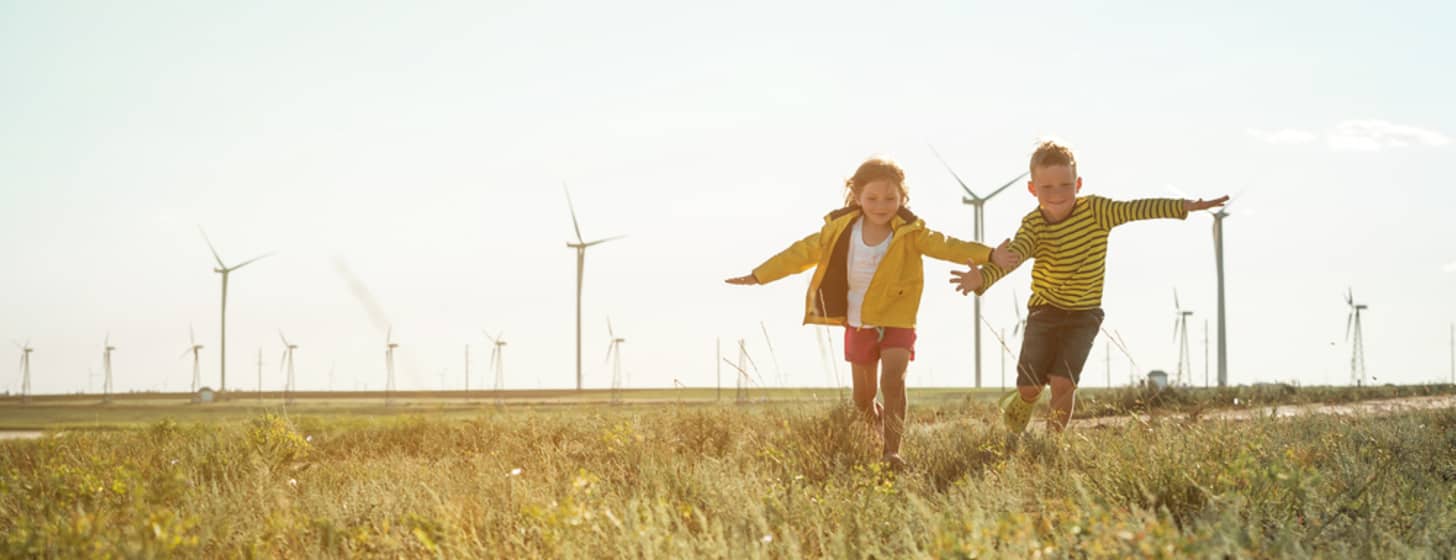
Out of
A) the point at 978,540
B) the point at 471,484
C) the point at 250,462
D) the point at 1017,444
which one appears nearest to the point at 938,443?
the point at 1017,444

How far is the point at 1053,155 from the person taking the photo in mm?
7648

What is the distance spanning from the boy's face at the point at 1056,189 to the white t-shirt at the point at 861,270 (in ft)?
3.42

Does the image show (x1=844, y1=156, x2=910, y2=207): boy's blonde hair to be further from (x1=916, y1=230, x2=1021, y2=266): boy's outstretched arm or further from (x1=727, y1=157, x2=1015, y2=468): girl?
(x1=916, y1=230, x2=1021, y2=266): boy's outstretched arm

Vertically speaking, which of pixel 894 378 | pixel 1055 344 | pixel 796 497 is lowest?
pixel 796 497

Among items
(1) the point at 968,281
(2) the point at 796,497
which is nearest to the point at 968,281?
(1) the point at 968,281

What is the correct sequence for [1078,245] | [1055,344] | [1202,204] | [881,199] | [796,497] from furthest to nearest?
[1055,344] < [1078,245] < [881,199] < [1202,204] < [796,497]

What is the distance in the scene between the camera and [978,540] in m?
3.32

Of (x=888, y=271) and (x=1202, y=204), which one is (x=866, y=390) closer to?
(x=888, y=271)

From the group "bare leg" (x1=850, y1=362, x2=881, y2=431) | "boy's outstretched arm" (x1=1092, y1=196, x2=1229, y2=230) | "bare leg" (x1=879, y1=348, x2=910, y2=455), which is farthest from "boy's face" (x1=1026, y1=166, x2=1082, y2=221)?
"bare leg" (x1=850, y1=362, x2=881, y2=431)

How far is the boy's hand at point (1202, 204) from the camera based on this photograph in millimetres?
6718

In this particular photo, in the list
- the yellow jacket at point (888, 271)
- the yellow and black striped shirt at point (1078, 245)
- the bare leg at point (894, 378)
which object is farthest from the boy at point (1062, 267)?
the bare leg at point (894, 378)

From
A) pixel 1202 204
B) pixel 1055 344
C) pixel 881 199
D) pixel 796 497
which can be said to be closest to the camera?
pixel 796 497

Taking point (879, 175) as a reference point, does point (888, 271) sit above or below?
below

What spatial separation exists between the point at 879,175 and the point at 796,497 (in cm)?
318
